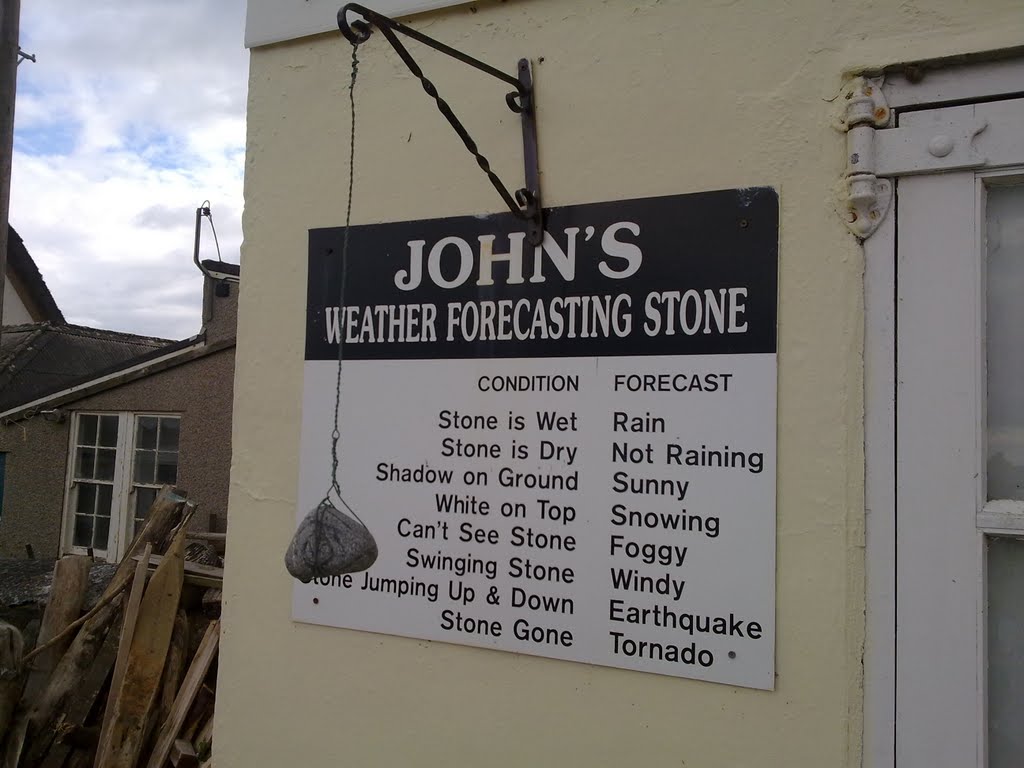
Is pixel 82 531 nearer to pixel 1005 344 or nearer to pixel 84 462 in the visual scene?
pixel 84 462

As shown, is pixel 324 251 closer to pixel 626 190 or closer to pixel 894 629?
pixel 626 190

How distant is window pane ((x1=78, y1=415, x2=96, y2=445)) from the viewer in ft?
36.1

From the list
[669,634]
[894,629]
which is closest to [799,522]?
[894,629]

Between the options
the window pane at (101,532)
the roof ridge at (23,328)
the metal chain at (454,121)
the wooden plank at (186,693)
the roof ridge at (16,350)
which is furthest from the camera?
the roof ridge at (23,328)

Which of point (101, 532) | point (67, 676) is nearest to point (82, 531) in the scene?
point (101, 532)

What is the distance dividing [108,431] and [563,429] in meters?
10.1

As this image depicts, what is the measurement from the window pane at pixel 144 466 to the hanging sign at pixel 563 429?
8.67 metres

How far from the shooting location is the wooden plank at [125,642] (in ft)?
12.3

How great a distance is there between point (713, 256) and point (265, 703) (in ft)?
6.91

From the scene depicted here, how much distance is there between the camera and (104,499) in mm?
10852

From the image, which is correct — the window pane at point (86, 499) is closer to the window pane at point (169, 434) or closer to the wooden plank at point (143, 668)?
the window pane at point (169, 434)

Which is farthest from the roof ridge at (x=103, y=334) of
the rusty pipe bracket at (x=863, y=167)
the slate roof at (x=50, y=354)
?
the rusty pipe bracket at (x=863, y=167)

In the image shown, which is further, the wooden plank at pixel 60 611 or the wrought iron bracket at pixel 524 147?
the wooden plank at pixel 60 611

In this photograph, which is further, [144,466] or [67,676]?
[144,466]
